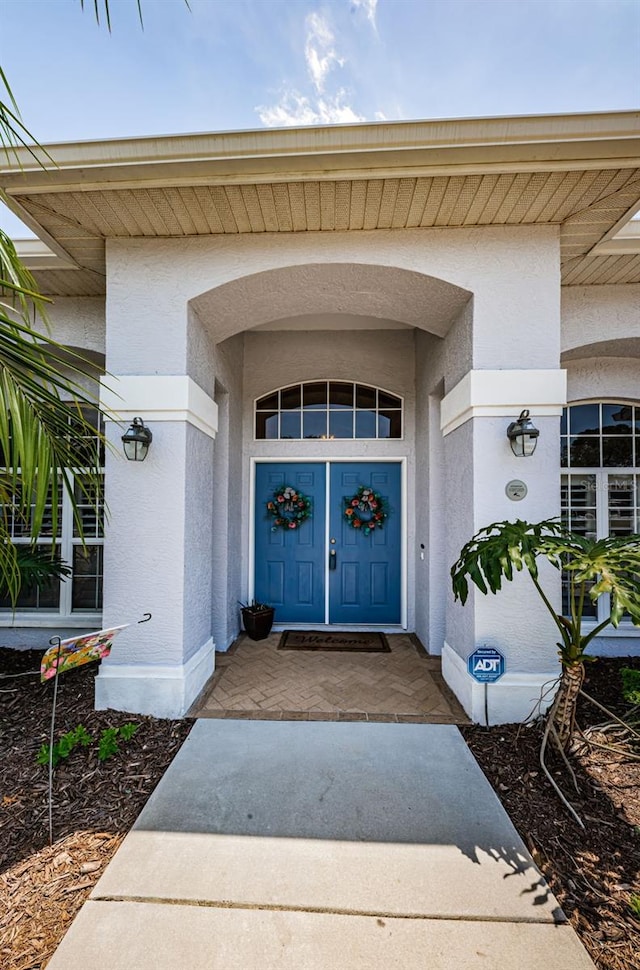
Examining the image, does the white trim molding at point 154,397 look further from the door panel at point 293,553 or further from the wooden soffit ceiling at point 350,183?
the door panel at point 293,553

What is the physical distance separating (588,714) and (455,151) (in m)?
4.08

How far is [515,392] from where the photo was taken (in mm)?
3057

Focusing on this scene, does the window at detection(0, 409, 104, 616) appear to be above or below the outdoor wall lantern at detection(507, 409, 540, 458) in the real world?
below

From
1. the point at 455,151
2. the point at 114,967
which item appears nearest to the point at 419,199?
the point at 455,151

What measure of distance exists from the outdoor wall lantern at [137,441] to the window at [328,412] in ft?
6.99

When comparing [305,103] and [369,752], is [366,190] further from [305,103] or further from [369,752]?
[369,752]

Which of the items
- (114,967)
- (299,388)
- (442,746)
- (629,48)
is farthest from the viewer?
(299,388)

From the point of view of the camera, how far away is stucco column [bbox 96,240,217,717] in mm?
3096

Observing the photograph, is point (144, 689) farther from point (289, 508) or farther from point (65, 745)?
point (289, 508)

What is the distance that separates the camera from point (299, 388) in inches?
202

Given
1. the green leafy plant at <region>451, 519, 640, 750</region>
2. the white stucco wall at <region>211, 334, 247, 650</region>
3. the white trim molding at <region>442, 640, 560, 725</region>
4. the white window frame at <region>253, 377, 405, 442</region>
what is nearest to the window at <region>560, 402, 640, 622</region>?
the white window frame at <region>253, 377, 405, 442</region>

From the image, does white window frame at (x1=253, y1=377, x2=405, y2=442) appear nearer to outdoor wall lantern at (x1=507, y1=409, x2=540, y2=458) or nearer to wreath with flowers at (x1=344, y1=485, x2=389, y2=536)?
wreath with flowers at (x1=344, y1=485, x2=389, y2=536)

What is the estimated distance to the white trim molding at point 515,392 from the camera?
3055mm

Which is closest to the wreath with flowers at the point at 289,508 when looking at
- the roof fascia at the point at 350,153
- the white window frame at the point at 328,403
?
the white window frame at the point at 328,403
